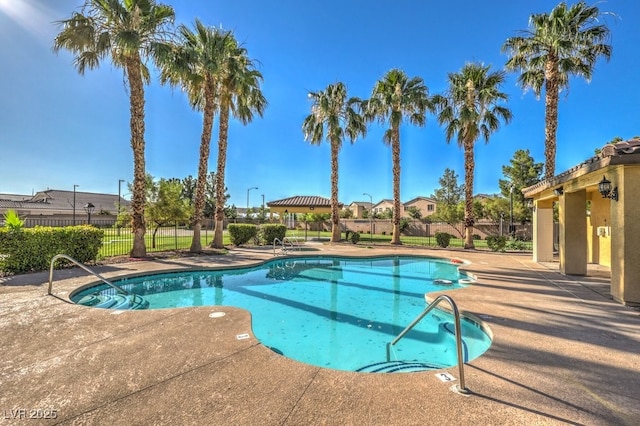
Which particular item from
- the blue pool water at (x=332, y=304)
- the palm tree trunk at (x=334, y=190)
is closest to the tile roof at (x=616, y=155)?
the blue pool water at (x=332, y=304)

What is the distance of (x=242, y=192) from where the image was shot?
185 ft

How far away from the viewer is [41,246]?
9.48 metres

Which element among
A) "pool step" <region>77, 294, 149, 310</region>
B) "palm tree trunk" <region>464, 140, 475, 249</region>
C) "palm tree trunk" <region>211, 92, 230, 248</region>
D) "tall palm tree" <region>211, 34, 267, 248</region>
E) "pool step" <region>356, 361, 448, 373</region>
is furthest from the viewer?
"palm tree trunk" <region>464, 140, 475, 249</region>

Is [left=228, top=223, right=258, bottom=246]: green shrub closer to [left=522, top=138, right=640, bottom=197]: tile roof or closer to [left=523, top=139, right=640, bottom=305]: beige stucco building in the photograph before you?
[left=523, top=139, right=640, bottom=305]: beige stucco building

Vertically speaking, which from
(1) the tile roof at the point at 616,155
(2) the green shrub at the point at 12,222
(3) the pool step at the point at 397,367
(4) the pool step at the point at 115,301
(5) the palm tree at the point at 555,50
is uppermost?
(5) the palm tree at the point at 555,50

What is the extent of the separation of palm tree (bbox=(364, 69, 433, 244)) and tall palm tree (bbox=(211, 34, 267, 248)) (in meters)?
7.99

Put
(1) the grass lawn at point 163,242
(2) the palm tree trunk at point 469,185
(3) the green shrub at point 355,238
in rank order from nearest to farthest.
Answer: (1) the grass lawn at point 163,242
(2) the palm tree trunk at point 469,185
(3) the green shrub at point 355,238

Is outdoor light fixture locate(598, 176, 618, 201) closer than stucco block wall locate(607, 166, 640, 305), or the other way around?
stucco block wall locate(607, 166, 640, 305)

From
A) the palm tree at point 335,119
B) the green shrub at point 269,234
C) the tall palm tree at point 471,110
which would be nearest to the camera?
the tall palm tree at point 471,110

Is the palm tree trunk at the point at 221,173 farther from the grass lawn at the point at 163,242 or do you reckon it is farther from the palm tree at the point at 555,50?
the palm tree at the point at 555,50

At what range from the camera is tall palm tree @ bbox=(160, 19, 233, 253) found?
1251 centimetres

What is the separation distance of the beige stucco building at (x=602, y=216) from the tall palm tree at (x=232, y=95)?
14.6 m

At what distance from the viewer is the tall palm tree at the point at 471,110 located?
17.7m

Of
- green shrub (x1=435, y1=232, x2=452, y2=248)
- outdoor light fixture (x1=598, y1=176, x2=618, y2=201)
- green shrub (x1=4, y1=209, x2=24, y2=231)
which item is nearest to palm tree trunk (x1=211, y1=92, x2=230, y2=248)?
green shrub (x1=4, y1=209, x2=24, y2=231)
